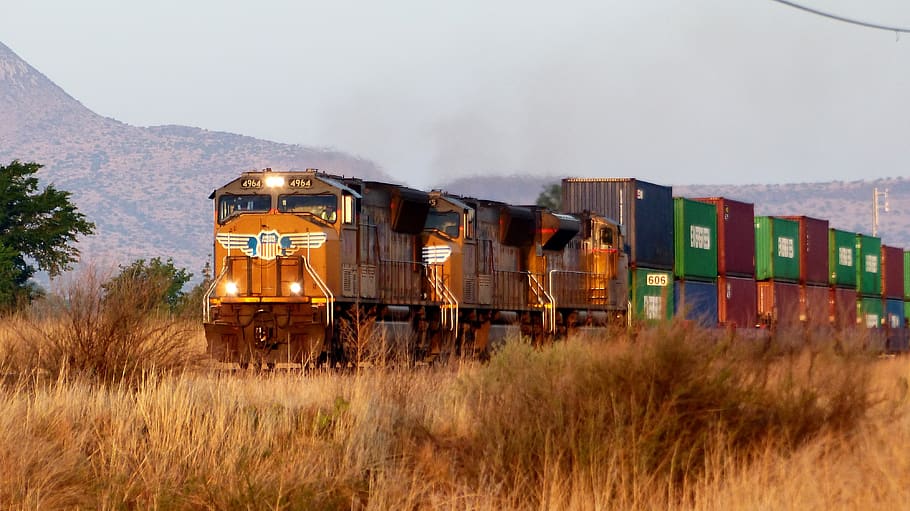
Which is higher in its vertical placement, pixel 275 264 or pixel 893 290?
pixel 275 264

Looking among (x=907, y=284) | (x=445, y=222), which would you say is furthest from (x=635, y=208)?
(x=907, y=284)

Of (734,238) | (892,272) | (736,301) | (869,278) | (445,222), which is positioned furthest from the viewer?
(892,272)

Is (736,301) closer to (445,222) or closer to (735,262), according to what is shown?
(735,262)

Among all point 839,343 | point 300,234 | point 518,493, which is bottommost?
point 518,493

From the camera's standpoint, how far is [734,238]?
34375mm

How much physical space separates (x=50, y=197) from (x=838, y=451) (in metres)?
29.6

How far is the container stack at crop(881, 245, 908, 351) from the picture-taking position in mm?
43688

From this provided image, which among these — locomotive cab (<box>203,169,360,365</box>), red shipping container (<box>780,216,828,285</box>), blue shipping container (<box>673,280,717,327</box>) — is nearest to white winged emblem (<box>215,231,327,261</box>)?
locomotive cab (<box>203,169,360,365</box>)

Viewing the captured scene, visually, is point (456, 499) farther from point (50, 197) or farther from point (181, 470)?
point (50, 197)

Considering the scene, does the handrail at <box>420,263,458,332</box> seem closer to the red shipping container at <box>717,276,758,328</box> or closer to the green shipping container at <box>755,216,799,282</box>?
the red shipping container at <box>717,276,758,328</box>

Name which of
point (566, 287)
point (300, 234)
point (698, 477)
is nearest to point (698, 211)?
point (566, 287)

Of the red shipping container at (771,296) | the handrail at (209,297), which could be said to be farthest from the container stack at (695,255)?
the handrail at (209,297)

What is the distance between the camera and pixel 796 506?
8.69 meters

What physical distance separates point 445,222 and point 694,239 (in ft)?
36.6
